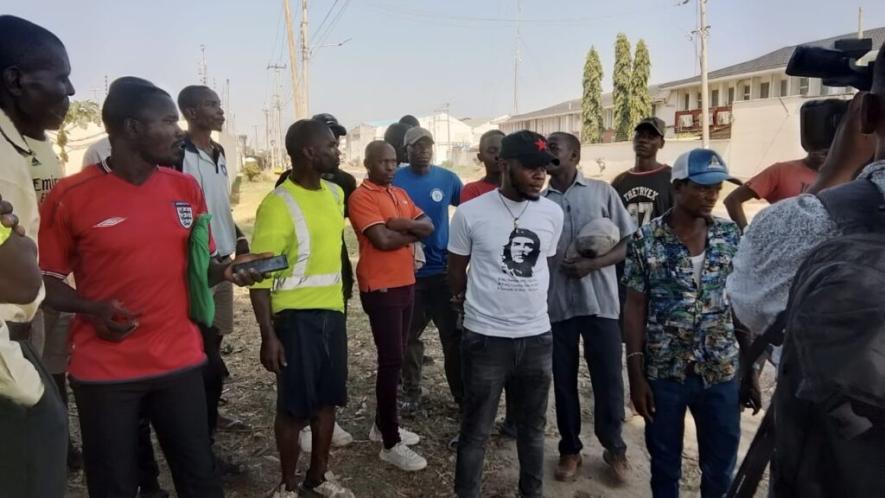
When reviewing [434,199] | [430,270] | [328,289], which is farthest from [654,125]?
[328,289]

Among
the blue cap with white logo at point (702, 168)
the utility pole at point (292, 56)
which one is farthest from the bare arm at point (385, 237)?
the utility pole at point (292, 56)

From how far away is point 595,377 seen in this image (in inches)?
152

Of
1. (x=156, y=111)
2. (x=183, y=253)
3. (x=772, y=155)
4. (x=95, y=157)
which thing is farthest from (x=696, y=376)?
(x=772, y=155)

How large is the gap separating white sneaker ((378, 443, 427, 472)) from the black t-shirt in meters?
2.24

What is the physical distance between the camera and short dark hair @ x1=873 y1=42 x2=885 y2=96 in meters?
1.14

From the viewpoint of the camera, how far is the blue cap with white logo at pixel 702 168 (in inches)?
107

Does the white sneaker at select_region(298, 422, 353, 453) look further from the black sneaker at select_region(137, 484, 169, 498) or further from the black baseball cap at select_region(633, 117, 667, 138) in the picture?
the black baseball cap at select_region(633, 117, 667, 138)

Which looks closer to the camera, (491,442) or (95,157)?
(95,157)

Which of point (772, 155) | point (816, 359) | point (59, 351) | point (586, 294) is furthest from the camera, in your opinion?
point (772, 155)

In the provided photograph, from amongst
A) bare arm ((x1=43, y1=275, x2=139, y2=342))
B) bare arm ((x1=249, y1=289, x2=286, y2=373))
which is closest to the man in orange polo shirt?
bare arm ((x1=249, y1=289, x2=286, y2=373))

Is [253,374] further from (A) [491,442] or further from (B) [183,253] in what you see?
(B) [183,253]

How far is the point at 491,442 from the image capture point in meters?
4.21

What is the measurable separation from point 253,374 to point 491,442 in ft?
7.67

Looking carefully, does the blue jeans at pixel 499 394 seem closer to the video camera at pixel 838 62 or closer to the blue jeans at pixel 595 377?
the blue jeans at pixel 595 377
